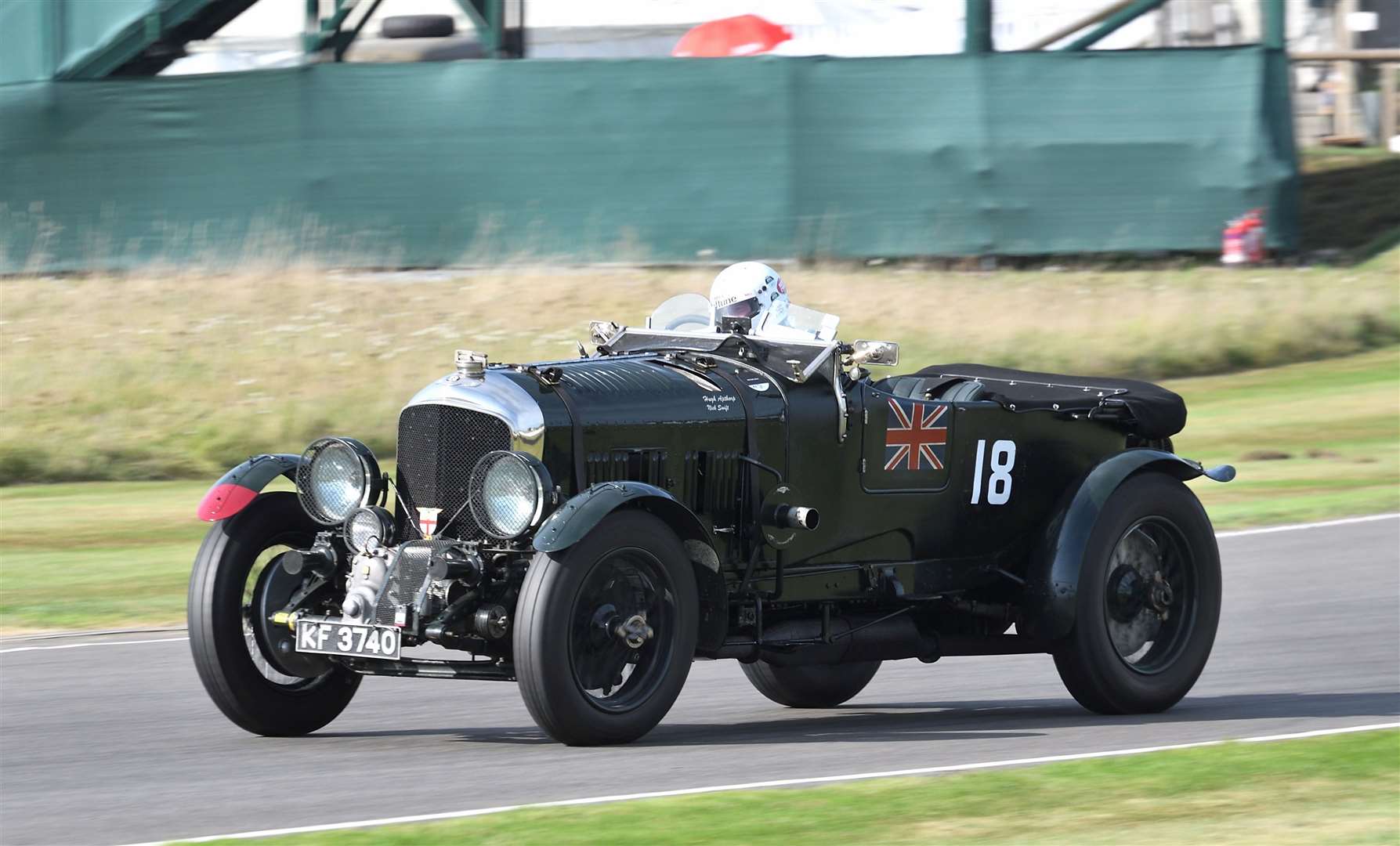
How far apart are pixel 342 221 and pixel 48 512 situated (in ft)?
22.1

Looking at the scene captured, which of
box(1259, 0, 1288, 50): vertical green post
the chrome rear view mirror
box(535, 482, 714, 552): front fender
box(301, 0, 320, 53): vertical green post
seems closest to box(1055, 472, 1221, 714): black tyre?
the chrome rear view mirror

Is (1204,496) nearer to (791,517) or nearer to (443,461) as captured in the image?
(791,517)

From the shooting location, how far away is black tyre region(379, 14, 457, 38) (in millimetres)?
22875

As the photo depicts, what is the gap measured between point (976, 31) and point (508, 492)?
16.1m

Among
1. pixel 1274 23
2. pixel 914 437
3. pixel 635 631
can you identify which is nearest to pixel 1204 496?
pixel 914 437

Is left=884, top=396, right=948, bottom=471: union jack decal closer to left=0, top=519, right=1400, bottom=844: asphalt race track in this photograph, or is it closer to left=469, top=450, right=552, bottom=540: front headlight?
left=0, top=519, right=1400, bottom=844: asphalt race track

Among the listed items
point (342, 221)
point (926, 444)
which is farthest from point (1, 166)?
point (926, 444)

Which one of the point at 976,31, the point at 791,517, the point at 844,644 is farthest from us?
the point at 976,31

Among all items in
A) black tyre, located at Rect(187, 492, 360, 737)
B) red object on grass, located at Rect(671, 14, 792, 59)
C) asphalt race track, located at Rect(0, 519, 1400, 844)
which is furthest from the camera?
red object on grass, located at Rect(671, 14, 792, 59)

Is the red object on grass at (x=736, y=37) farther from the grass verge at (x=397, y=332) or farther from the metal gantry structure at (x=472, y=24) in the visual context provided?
the grass verge at (x=397, y=332)

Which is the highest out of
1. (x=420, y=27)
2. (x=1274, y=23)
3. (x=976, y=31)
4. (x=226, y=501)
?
(x=420, y=27)

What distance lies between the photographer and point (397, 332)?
60.6 feet

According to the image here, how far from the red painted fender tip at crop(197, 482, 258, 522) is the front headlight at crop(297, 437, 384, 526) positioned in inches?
7.8

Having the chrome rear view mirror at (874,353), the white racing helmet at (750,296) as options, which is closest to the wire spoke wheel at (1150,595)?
the chrome rear view mirror at (874,353)
